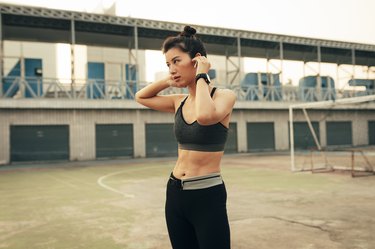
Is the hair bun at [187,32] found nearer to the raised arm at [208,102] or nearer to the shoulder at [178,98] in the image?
the raised arm at [208,102]

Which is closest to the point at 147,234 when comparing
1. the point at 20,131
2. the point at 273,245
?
the point at 273,245

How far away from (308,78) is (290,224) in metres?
25.1

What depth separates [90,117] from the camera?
20.9m

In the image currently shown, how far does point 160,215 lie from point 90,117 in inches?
619

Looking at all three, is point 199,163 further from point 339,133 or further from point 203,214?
point 339,133

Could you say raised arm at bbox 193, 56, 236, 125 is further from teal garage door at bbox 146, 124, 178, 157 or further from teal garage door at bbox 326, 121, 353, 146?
teal garage door at bbox 326, 121, 353, 146

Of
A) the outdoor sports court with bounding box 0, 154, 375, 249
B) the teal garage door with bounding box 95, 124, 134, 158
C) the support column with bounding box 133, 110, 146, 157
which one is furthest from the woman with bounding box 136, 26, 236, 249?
the support column with bounding box 133, 110, 146, 157

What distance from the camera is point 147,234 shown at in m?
5.09

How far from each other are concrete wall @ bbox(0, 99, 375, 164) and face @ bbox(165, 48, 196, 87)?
17.2 metres

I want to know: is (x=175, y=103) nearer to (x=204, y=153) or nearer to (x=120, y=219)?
(x=204, y=153)

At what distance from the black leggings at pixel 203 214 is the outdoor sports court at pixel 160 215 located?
8.43ft

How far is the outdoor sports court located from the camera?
4.74 metres

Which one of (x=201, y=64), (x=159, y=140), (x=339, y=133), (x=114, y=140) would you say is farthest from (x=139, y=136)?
(x=201, y=64)

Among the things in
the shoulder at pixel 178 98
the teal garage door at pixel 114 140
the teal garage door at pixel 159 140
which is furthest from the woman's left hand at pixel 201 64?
the teal garage door at pixel 159 140
